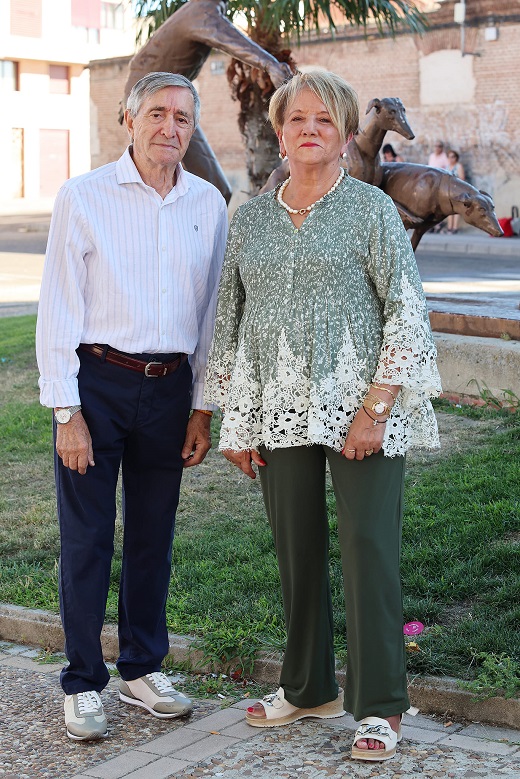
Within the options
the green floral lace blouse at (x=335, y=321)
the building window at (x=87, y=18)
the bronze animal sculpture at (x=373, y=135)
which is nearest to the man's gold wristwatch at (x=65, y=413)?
the green floral lace blouse at (x=335, y=321)

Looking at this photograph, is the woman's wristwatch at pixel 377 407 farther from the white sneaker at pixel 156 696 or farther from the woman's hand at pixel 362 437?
the white sneaker at pixel 156 696

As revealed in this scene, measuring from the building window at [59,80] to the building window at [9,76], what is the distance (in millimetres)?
1730

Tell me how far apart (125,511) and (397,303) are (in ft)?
4.06

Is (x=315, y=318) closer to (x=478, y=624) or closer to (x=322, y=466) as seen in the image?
(x=322, y=466)

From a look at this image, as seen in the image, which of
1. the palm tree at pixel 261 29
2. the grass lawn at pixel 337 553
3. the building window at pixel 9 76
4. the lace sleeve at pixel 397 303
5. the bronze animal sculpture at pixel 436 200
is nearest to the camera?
the lace sleeve at pixel 397 303

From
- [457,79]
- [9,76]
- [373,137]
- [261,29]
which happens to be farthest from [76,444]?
[9,76]

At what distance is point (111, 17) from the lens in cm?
5688

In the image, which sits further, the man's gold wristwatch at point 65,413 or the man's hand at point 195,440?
the man's hand at point 195,440

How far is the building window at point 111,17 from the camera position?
2216 inches

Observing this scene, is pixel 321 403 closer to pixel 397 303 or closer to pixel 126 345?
pixel 397 303

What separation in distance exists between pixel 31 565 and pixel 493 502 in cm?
219

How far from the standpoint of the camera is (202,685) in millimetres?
4180

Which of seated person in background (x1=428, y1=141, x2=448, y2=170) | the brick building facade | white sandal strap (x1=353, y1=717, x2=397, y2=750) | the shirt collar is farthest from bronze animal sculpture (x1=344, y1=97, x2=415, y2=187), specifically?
seated person in background (x1=428, y1=141, x2=448, y2=170)

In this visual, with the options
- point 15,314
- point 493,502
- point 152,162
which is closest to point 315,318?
point 152,162
